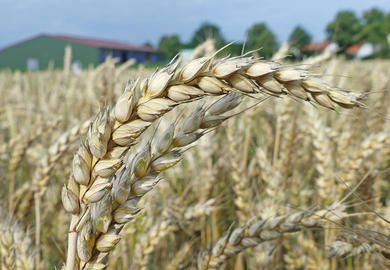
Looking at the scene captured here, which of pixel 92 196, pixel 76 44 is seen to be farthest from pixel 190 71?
pixel 76 44

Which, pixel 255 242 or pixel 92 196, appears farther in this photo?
pixel 255 242

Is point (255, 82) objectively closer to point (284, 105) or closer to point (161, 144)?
point (161, 144)

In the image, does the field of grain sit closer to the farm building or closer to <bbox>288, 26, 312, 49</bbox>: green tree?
<bbox>288, 26, 312, 49</bbox>: green tree

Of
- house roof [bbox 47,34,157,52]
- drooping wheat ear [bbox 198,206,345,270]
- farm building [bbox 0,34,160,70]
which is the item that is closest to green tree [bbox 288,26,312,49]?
drooping wheat ear [bbox 198,206,345,270]

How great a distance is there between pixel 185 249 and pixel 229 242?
1.68 ft

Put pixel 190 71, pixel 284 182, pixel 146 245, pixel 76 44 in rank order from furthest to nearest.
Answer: pixel 76 44
pixel 284 182
pixel 146 245
pixel 190 71

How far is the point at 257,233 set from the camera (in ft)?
3.04

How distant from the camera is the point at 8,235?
3.26ft

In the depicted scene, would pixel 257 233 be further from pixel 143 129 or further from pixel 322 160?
pixel 322 160

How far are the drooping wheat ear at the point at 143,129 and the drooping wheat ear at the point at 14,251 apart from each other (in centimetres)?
44

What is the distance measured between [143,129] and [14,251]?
672 mm

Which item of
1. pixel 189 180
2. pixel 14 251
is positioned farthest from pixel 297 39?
pixel 14 251

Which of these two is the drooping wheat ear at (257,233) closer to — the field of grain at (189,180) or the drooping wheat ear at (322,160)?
the field of grain at (189,180)

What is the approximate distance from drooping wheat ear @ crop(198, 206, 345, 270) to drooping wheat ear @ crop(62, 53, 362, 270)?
43 centimetres
